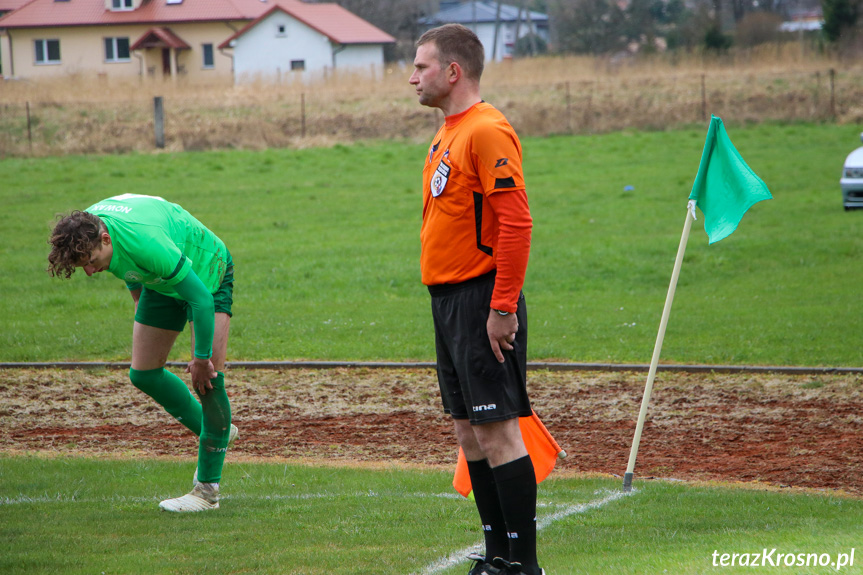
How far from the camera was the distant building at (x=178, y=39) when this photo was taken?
54.0 m

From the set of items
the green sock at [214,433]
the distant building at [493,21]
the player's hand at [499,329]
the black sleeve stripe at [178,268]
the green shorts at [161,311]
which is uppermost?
the distant building at [493,21]

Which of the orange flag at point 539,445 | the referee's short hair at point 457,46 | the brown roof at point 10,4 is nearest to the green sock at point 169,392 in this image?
the orange flag at point 539,445

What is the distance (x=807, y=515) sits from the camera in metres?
5.06

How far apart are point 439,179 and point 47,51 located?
2223 inches

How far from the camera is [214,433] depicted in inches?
212

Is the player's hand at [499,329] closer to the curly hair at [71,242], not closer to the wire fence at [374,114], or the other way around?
the curly hair at [71,242]

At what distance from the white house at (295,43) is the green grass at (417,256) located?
32.2 m

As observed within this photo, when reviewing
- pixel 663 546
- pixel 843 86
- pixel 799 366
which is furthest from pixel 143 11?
pixel 663 546

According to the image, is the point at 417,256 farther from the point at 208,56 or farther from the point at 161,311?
the point at 208,56

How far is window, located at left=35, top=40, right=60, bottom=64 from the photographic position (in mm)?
54188

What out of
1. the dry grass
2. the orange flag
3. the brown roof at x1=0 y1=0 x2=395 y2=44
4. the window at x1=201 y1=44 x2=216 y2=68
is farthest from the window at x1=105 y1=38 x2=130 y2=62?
the orange flag

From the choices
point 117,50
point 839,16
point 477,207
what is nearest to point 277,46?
point 117,50

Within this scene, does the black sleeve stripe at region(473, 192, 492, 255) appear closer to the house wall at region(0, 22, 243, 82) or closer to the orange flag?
the orange flag

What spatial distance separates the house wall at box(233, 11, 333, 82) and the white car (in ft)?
141
